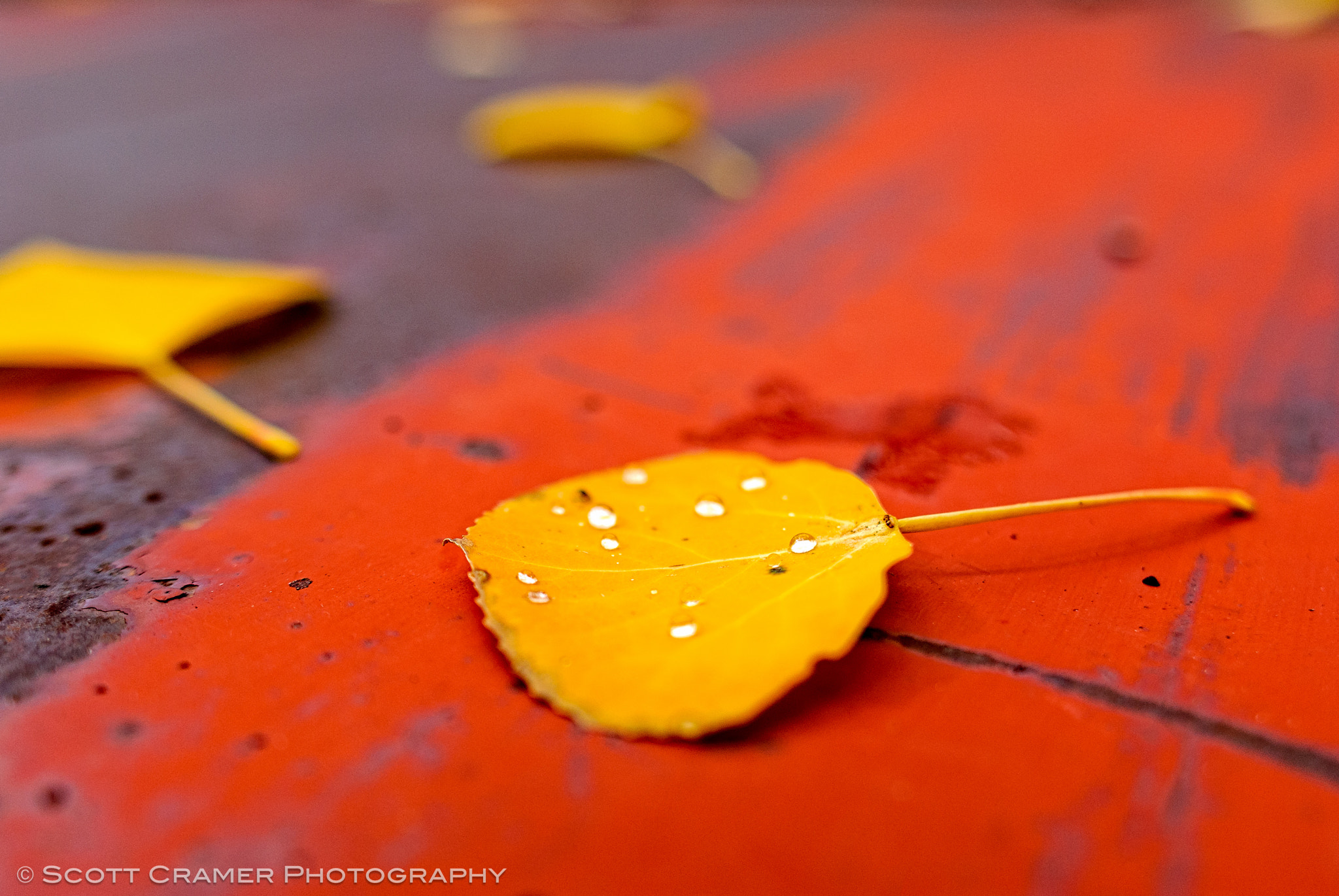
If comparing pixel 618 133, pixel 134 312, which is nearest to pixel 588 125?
pixel 618 133

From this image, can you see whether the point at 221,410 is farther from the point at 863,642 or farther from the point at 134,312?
the point at 863,642

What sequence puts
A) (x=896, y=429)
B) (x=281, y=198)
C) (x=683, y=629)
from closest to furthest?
(x=683, y=629)
(x=896, y=429)
(x=281, y=198)

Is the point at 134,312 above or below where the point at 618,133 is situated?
below

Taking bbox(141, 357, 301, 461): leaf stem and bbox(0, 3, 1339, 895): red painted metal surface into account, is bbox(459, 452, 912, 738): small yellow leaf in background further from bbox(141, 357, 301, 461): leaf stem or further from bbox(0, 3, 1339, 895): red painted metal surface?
bbox(141, 357, 301, 461): leaf stem

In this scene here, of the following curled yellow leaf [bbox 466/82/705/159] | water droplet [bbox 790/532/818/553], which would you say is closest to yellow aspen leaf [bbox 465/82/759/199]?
curled yellow leaf [bbox 466/82/705/159]

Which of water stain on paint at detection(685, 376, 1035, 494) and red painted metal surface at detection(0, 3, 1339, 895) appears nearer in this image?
A: red painted metal surface at detection(0, 3, 1339, 895)

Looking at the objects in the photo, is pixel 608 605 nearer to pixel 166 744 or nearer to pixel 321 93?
pixel 166 744

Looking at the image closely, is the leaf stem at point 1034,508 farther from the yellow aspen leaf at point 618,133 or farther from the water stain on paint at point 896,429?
the yellow aspen leaf at point 618,133
